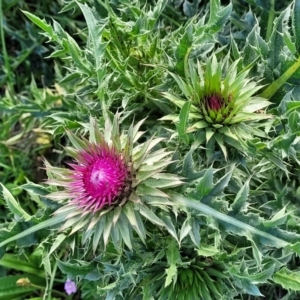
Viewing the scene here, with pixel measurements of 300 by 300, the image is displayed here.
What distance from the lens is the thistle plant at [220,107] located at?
87.9 inches

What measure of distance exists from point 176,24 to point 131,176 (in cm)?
145

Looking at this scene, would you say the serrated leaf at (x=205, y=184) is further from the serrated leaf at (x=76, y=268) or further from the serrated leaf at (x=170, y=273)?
the serrated leaf at (x=76, y=268)

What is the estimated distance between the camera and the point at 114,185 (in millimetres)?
1977

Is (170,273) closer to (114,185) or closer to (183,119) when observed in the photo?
(114,185)

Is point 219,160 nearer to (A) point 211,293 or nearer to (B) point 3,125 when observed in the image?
(A) point 211,293

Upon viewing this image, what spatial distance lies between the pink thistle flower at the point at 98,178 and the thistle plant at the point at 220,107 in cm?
33

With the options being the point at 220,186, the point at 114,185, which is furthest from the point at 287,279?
the point at 114,185

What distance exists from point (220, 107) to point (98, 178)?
0.59 m

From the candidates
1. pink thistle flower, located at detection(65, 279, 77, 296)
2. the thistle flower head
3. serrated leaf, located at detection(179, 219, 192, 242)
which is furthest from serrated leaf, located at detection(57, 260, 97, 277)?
pink thistle flower, located at detection(65, 279, 77, 296)

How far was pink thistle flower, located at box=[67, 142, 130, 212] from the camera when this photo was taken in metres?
1.97

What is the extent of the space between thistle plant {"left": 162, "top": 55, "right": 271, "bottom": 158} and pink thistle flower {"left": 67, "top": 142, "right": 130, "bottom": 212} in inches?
13.0

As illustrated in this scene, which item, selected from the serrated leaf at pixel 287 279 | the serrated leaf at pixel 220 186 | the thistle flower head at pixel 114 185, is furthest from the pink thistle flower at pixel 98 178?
the serrated leaf at pixel 287 279

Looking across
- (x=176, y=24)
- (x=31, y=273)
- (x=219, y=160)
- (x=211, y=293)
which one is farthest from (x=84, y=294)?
(x=176, y=24)

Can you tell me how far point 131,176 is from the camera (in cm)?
203
